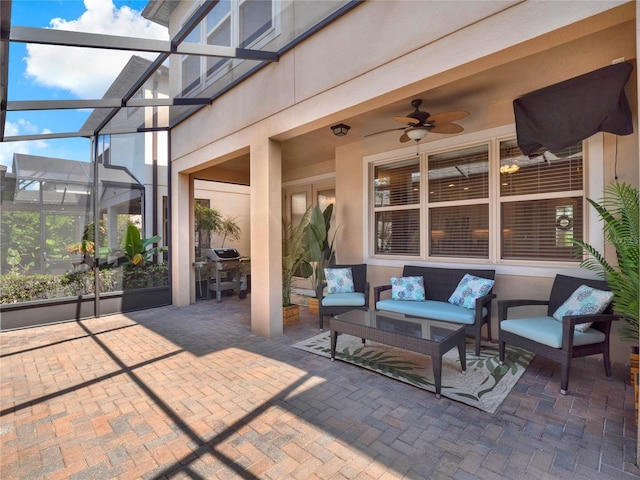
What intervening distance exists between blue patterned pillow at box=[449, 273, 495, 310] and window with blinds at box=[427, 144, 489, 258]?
664mm

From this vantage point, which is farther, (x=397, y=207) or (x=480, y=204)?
(x=397, y=207)

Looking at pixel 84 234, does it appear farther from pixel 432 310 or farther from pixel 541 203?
pixel 541 203

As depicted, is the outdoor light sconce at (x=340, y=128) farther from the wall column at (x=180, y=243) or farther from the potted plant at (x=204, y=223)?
the potted plant at (x=204, y=223)

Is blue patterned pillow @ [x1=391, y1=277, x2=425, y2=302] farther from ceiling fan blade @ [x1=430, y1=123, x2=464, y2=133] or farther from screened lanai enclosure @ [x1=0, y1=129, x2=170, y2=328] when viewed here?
screened lanai enclosure @ [x1=0, y1=129, x2=170, y2=328]

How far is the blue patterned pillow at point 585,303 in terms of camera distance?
10.3 feet

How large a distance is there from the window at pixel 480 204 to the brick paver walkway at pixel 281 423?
64.2 inches

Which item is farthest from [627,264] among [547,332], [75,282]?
[75,282]

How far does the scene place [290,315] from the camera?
17.9 feet

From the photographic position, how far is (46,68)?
4.12 meters

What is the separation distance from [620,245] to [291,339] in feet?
12.5

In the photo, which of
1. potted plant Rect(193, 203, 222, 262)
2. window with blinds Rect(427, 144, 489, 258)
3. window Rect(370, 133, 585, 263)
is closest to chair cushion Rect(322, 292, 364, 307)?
window Rect(370, 133, 585, 263)

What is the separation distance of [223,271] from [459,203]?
18.6 ft

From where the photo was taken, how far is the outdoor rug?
299 centimetres

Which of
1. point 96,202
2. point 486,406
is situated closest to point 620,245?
point 486,406
